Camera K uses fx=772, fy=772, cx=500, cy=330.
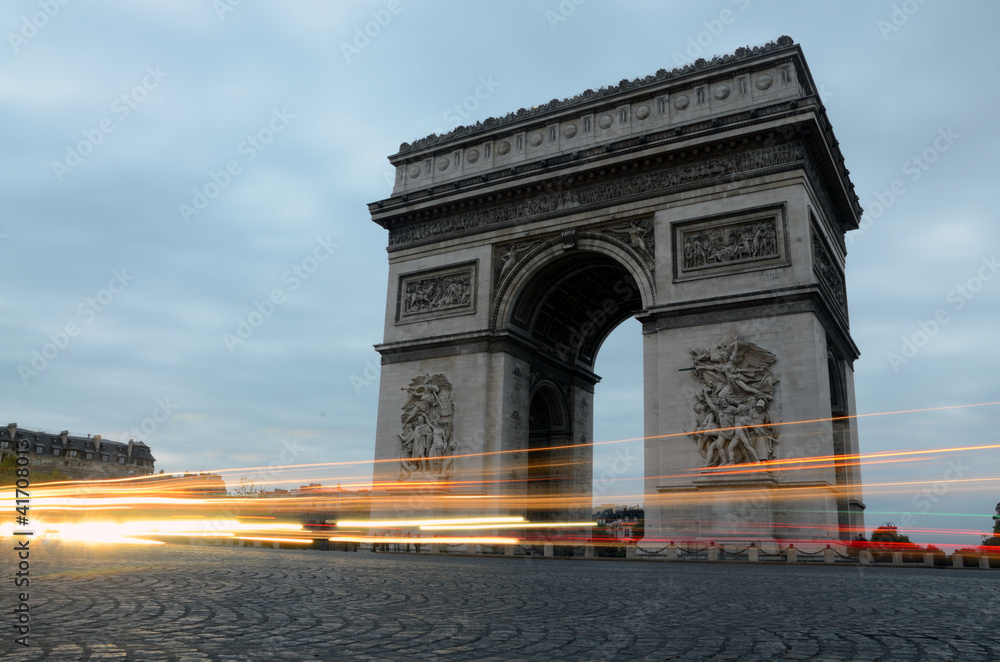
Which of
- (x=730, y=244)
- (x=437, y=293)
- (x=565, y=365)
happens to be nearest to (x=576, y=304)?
(x=565, y=365)

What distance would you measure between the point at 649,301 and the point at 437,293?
25.4 ft

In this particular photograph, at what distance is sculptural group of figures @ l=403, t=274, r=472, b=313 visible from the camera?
87.9 ft

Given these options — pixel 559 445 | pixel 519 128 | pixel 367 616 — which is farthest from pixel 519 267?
pixel 367 616

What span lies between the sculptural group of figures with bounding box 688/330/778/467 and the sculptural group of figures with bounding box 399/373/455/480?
316 inches

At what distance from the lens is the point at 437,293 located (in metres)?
27.3

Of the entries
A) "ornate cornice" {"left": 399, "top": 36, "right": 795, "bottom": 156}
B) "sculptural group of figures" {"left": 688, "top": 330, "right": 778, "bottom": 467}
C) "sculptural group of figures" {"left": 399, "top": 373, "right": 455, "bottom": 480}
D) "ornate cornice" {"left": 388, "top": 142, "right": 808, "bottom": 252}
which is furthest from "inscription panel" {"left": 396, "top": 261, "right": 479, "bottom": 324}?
"sculptural group of figures" {"left": 688, "top": 330, "right": 778, "bottom": 467}

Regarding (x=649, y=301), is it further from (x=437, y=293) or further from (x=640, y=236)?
(x=437, y=293)

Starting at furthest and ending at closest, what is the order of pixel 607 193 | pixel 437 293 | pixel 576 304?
pixel 576 304
pixel 437 293
pixel 607 193

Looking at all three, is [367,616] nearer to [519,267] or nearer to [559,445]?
[519,267]

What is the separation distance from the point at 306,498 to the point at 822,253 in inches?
1172

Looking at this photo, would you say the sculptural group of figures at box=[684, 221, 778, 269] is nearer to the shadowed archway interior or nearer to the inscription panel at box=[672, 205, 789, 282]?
the inscription panel at box=[672, 205, 789, 282]

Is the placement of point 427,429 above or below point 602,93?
below

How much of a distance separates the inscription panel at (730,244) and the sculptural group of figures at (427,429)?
8.65m

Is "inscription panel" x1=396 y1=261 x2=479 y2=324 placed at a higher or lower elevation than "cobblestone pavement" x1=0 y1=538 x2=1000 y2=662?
higher
